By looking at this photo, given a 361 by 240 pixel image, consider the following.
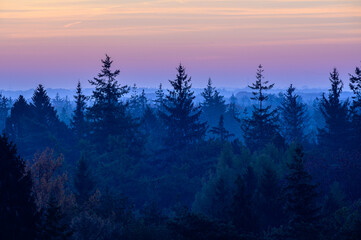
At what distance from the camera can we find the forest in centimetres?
2322

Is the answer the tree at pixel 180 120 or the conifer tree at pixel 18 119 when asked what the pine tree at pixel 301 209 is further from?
the conifer tree at pixel 18 119

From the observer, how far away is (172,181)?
52.7 m

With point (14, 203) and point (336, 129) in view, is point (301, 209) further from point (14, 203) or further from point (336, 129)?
point (336, 129)

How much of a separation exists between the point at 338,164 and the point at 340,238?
971 inches

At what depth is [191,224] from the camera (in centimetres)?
2359

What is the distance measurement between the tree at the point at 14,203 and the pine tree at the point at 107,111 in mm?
41219

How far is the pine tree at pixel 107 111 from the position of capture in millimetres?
62406

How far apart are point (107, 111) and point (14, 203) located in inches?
1696

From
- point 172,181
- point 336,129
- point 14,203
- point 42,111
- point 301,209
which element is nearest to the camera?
point 14,203

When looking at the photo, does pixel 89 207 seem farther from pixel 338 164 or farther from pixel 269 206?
pixel 338 164

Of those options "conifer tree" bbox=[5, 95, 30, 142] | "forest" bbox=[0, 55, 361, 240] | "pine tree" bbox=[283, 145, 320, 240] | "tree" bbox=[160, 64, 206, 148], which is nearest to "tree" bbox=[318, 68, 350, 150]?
"forest" bbox=[0, 55, 361, 240]

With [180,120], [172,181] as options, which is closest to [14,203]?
[172,181]

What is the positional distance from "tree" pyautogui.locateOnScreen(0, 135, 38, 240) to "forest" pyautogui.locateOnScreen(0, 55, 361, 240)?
4 cm

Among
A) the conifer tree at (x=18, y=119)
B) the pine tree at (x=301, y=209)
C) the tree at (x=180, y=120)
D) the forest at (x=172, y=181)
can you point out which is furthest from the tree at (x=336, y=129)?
the conifer tree at (x=18, y=119)
